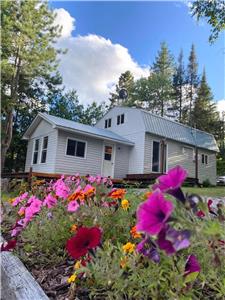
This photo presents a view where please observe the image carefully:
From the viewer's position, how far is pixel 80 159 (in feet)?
42.0

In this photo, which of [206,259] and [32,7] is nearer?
[206,259]

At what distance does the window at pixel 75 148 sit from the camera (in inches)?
493

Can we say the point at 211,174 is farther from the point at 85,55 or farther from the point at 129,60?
the point at 85,55

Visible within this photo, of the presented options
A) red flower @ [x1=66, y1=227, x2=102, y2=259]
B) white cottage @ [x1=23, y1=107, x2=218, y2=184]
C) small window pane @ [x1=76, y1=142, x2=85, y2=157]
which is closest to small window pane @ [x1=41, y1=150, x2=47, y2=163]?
white cottage @ [x1=23, y1=107, x2=218, y2=184]

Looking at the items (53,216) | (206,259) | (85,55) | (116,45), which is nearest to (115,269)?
(206,259)

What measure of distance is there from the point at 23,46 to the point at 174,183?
17.8m

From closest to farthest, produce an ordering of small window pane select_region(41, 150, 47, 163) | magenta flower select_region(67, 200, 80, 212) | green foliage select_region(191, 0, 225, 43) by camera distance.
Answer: magenta flower select_region(67, 200, 80, 212) < green foliage select_region(191, 0, 225, 43) < small window pane select_region(41, 150, 47, 163)

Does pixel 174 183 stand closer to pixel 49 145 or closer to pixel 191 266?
pixel 191 266

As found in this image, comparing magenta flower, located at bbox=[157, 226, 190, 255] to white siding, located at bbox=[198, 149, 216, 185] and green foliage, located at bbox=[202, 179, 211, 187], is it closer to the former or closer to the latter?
green foliage, located at bbox=[202, 179, 211, 187]

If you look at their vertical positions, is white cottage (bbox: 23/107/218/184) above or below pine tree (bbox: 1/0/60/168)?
below

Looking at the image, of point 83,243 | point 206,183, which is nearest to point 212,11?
point 83,243

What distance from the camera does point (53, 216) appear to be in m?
2.19

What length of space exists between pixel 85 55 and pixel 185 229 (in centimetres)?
823

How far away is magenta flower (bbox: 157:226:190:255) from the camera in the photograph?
69cm
